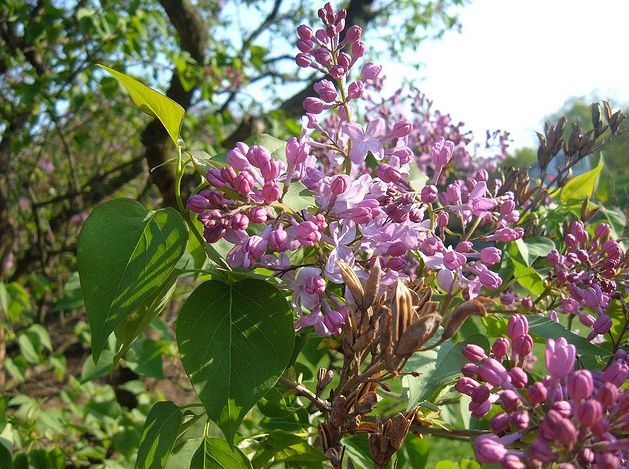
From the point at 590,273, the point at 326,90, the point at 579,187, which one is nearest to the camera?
the point at 326,90

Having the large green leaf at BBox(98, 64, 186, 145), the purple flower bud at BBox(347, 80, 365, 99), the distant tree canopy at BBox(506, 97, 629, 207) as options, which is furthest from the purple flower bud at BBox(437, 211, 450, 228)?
the distant tree canopy at BBox(506, 97, 629, 207)

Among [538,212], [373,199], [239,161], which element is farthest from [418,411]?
[538,212]

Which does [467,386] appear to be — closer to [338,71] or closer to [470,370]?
[470,370]

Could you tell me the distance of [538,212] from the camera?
160 centimetres

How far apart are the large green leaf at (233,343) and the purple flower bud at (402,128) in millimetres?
354

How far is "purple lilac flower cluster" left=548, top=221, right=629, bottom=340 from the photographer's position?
38.9 inches

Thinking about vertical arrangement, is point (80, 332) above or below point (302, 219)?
below

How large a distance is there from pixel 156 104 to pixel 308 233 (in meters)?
0.30

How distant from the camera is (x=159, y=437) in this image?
0.84 meters

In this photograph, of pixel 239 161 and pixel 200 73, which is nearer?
pixel 239 161

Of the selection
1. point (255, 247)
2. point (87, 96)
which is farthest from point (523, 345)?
point (87, 96)

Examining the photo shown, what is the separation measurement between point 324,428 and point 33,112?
347 cm

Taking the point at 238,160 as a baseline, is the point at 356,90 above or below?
above

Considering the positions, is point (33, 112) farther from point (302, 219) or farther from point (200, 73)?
point (302, 219)
